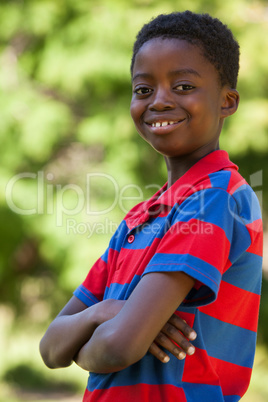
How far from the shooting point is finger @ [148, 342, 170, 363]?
4.25ft

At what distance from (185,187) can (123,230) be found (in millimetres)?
277

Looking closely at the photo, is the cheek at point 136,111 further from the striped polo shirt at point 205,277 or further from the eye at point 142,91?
the striped polo shirt at point 205,277

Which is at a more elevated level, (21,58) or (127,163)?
(21,58)

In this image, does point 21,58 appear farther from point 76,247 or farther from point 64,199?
point 76,247

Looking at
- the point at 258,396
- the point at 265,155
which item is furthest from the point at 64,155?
the point at 258,396

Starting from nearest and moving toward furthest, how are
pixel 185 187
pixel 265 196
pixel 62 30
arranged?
pixel 185 187 → pixel 62 30 → pixel 265 196

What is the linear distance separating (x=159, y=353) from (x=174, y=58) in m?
0.76

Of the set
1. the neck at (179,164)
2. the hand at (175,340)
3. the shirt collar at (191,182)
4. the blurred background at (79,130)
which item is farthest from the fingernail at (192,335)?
the blurred background at (79,130)

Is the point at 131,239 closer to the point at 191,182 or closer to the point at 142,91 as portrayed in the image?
the point at 191,182

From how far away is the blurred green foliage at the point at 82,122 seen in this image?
5559 millimetres

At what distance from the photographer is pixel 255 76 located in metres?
5.74

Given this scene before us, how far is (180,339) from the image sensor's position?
1.28 metres

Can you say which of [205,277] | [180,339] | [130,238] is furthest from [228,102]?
[180,339]

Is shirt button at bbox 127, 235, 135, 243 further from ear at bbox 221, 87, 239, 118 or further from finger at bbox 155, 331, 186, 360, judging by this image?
ear at bbox 221, 87, 239, 118
